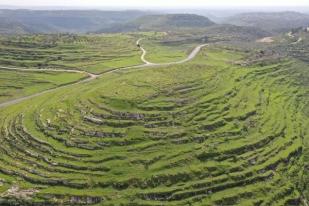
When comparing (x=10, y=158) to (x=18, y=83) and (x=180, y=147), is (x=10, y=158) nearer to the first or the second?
(x=180, y=147)

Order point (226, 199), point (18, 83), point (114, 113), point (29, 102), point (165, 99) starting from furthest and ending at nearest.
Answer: point (18, 83)
point (29, 102)
point (165, 99)
point (114, 113)
point (226, 199)

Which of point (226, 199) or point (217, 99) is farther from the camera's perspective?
point (217, 99)

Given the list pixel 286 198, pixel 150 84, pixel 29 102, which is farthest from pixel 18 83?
pixel 286 198

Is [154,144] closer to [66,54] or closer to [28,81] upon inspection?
[28,81]

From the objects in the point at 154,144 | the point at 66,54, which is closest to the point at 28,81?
the point at 66,54

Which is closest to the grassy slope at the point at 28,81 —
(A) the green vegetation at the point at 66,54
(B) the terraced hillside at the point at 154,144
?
(A) the green vegetation at the point at 66,54

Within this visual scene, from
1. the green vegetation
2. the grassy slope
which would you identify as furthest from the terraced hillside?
the green vegetation

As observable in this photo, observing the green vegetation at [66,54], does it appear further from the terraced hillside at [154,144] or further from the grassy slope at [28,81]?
the terraced hillside at [154,144]

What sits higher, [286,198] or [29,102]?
[29,102]
